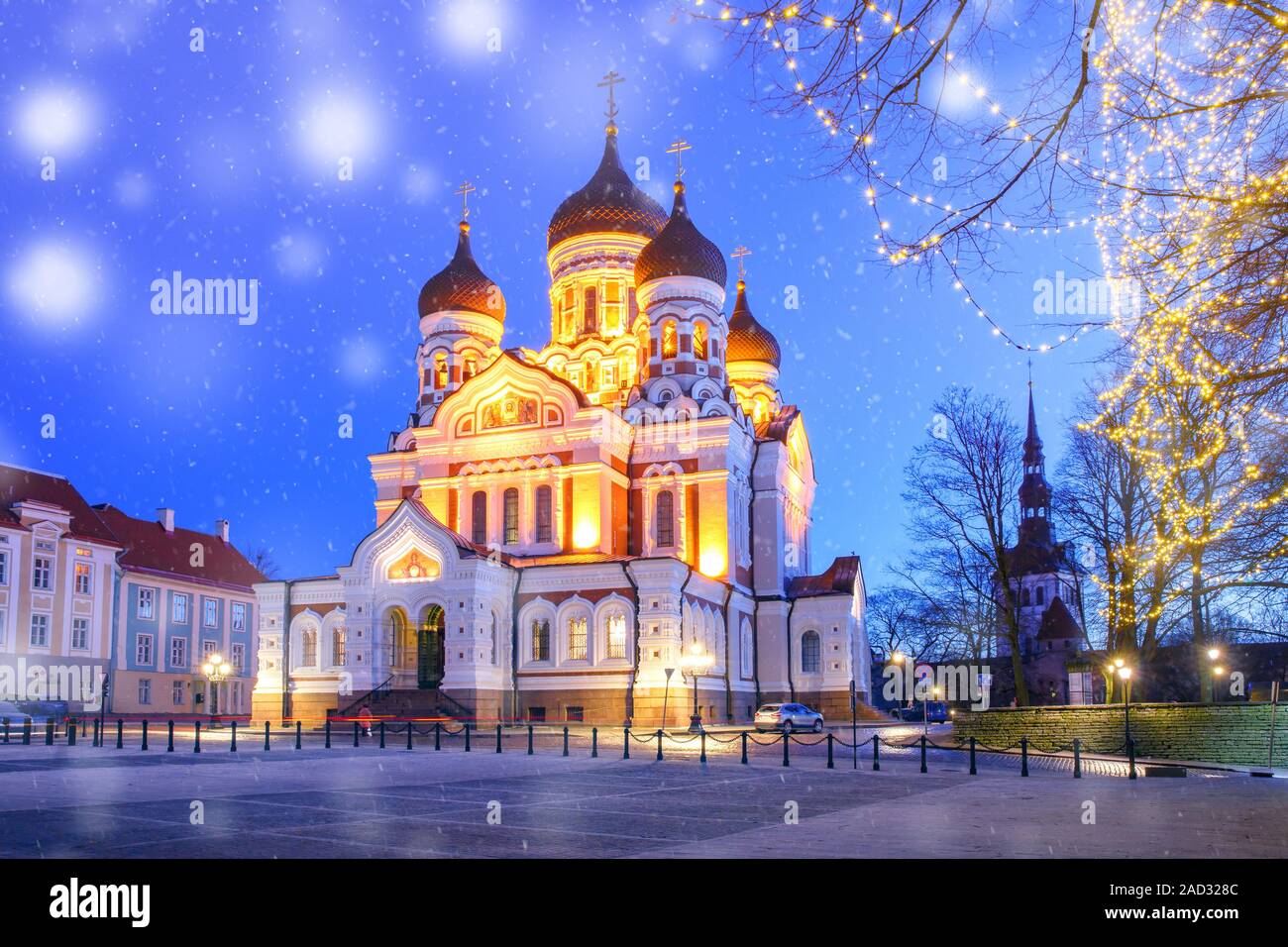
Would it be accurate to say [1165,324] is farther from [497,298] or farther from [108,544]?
[108,544]

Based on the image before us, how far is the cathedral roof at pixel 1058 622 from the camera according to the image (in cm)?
8619

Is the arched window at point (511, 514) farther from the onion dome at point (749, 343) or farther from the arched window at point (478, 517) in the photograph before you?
the onion dome at point (749, 343)

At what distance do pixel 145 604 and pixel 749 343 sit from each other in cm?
3377

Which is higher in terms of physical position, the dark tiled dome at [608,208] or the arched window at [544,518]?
the dark tiled dome at [608,208]

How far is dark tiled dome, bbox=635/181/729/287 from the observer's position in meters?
53.1

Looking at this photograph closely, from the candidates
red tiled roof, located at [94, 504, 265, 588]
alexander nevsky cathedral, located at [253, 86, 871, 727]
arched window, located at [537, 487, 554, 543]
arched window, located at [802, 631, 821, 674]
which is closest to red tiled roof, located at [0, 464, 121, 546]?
red tiled roof, located at [94, 504, 265, 588]

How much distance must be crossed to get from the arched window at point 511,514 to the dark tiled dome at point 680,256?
11.6 m

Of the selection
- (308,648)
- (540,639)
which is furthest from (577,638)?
(308,648)

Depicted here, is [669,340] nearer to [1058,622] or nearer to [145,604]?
[145,604]

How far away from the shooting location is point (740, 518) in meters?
52.1

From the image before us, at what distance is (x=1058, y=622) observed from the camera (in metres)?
89.0

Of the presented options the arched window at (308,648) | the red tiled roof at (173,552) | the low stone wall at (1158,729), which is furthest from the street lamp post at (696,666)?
the red tiled roof at (173,552)

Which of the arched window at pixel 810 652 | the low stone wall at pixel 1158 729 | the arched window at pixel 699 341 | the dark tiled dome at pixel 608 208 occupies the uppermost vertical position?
the dark tiled dome at pixel 608 208
